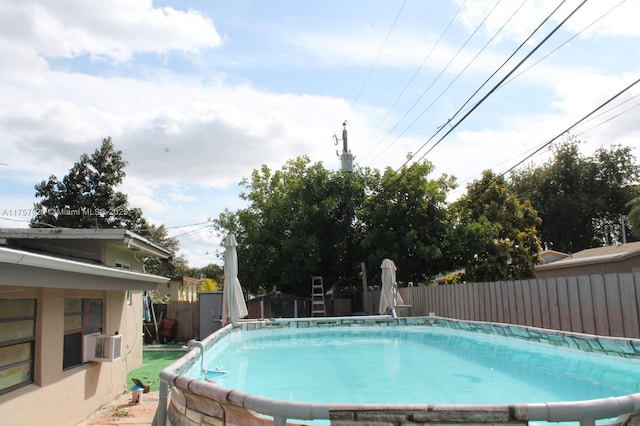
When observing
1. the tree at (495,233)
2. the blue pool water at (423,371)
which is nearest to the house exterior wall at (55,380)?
the blue pool water at (423,371)

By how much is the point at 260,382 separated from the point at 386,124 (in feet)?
32.3

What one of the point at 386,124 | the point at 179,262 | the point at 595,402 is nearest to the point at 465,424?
the point at 595,402

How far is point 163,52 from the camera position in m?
10.4

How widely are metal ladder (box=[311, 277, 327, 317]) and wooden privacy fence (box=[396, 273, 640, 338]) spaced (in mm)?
6207

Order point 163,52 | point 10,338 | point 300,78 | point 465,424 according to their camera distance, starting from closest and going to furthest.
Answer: point 465,424, point 10,338, point 163,52, point 300,78

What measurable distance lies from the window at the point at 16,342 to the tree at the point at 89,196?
66.5 ft

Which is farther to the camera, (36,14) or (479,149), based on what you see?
(479,149)

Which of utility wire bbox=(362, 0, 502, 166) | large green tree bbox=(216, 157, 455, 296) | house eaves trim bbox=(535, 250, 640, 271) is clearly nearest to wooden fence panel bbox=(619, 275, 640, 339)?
utility wire bbox=(362, 0, 502, 166)

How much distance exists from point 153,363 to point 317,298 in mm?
7606

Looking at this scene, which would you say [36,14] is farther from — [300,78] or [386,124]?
[386,124]

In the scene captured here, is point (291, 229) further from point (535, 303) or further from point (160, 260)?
point (160, 260)

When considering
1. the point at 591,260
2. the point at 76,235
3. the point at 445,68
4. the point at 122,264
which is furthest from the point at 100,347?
the point at 591,260

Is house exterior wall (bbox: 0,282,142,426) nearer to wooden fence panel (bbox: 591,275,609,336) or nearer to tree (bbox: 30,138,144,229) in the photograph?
wooden fence panel (bbox: 591,275,609,336)

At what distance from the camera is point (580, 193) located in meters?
35.5
